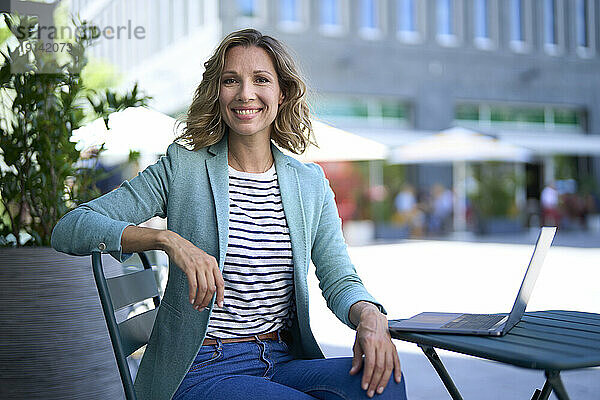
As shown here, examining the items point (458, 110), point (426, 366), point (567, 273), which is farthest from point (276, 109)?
point (458, 110)

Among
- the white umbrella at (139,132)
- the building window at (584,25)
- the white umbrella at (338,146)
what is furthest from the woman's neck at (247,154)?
the building window at (584,25)

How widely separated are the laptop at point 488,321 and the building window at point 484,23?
2472cm

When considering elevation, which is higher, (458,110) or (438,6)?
(438,6)

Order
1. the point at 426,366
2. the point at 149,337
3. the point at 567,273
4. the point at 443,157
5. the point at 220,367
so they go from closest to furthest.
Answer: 1. the point at 220,367
2. the point at 149,337
3. the point at 426,366
4. the point at 567,273
5. the point at 443,157

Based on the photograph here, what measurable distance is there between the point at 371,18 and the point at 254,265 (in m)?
22.6

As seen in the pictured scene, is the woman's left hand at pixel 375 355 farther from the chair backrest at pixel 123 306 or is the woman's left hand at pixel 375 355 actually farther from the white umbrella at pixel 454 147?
the white umbrella at pixel 454 147

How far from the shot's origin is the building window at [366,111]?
22547 mm

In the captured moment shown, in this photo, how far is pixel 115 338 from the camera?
1.77m

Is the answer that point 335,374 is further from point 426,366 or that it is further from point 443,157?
point 443,157

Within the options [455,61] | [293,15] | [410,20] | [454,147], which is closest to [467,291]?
[454,147]

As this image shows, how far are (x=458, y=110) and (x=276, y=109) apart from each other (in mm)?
23598

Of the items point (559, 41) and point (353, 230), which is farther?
point (559, 41)

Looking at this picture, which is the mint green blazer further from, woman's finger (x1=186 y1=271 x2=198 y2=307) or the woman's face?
woman's finger (x1=186 y1=271 x2=198 y2=307)

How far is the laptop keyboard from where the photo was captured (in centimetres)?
183
